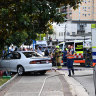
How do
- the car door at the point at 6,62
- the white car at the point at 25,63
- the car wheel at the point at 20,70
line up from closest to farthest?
1. the white car at the point at 25,63
2. the car wheel at the point at 20,70
3. the car door at the point at 6,62

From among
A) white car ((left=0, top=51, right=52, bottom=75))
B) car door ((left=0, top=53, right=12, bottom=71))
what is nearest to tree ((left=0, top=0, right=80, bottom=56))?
white car ((left=0, top=51, right=52, bottom=75))

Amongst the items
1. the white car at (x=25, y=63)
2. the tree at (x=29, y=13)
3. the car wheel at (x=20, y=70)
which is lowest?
the car wheel at (x=20, y=70)

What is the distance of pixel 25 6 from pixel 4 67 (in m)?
6.80

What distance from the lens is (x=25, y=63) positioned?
53.2 ft

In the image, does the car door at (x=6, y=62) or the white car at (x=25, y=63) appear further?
the car door at (x=6, y=62)

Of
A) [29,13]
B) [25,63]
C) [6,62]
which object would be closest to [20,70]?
[25,63]

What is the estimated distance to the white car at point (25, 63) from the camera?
1608 centimetres

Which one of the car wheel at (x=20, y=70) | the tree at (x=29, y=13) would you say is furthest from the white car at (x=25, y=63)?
the tree at (x=29, y=13)

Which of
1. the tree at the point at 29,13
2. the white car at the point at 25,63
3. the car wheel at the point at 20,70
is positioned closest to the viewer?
the tree at the point at 29,13

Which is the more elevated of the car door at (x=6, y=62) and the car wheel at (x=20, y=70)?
the car door at (x=6, y=62)

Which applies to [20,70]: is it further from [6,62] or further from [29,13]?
[29,13]

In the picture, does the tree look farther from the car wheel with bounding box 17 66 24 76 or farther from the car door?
the car wheel with bounding box 17 66 24 76

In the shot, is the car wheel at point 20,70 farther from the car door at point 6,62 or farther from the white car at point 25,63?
the car door at point 6,62

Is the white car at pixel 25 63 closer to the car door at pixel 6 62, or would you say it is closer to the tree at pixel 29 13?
the car door at pixel 6 62
